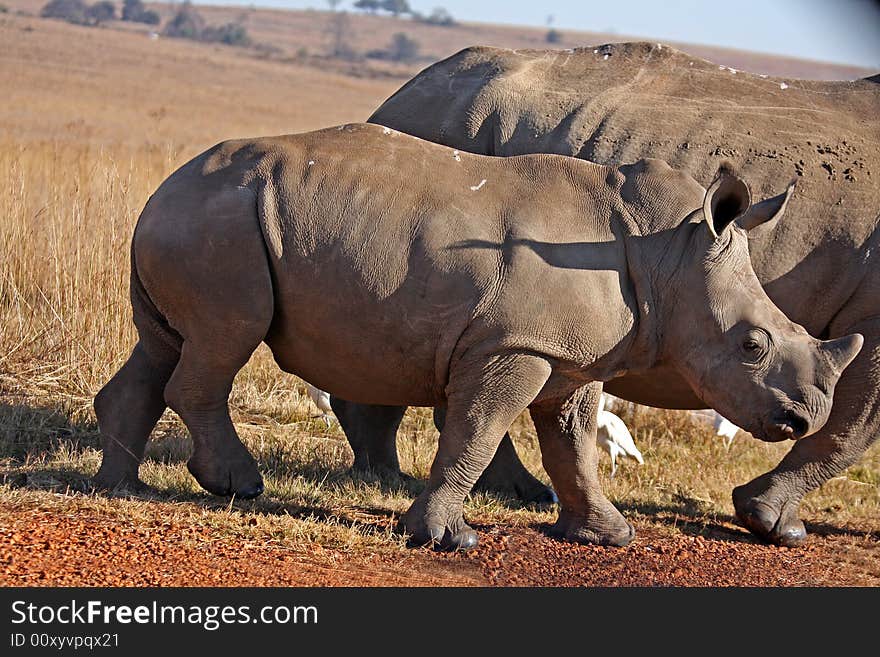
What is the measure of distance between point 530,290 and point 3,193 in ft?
17.2

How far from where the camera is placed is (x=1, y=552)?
16.2 ft

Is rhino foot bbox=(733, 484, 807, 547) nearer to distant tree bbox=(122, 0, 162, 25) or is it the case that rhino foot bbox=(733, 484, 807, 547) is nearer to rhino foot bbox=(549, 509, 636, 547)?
rhino foot bbox=(549, 509, 636, 547)

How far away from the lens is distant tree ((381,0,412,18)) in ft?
321

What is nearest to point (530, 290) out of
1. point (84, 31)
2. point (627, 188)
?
point (627, 188)

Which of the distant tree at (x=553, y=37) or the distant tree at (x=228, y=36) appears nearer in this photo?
the distant tree at (x=228, y=36)

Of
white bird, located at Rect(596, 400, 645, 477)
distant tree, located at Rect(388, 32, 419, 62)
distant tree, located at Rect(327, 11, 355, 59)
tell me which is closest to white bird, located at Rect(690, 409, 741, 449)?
white bird, located at Rect(596, 400, 645, 477)

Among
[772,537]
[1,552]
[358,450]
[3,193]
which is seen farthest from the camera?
[3,193]

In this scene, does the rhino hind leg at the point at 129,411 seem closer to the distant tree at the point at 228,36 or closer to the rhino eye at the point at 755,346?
the rhino eye at the point at 755,346

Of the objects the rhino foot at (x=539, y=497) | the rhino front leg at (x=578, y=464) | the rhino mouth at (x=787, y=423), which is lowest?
the rhino foot at (x=539, y=497)

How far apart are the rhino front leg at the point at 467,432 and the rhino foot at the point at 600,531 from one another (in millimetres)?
560

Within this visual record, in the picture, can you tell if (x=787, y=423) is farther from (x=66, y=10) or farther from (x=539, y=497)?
(x=66, y=10)

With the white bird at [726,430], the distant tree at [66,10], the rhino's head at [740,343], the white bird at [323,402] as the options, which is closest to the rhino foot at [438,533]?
the rhino's head at [740,343]

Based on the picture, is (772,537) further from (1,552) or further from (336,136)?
(1,552)

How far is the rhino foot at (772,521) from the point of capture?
21.1 ft
